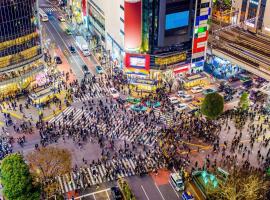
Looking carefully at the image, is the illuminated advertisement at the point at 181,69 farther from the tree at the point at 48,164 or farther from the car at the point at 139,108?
the tree at the point at 48,164

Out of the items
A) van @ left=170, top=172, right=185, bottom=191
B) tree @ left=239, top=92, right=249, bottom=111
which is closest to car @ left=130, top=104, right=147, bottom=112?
tree @ left=239, top=92, right=249, bottom=111

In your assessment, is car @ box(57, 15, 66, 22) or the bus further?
car @ box(57, 15, 66, 22)

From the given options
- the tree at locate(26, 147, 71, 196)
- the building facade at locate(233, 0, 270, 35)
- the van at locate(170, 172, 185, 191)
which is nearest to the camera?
the tree at locate(26, 147, 71, 196)

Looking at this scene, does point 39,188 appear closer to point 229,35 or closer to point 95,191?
point 95,191

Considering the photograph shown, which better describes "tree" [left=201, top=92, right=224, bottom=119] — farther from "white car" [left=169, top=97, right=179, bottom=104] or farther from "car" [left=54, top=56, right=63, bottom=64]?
"car" [left=54, top=56, right=63, bottom=64]

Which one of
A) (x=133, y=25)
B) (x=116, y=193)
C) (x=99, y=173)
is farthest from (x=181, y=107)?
(x=116, y=193)

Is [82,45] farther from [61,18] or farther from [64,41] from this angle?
[61,18]
